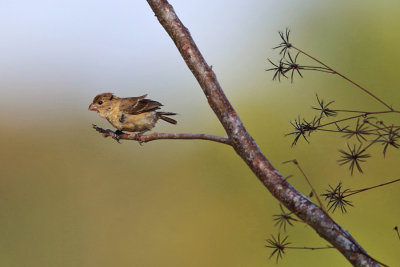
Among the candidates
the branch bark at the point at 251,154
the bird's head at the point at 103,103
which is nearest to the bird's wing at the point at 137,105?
the bird's head at the point at 103,103

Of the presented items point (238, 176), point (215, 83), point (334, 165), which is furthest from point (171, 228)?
point (215, 83)

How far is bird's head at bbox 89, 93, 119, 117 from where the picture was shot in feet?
19.0

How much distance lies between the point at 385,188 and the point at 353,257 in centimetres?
552

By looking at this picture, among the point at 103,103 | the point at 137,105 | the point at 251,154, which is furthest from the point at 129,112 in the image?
the point at 251,154

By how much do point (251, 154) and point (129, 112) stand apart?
3.37 metres

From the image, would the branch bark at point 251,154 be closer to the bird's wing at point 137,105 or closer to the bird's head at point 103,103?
the bird's wing at point 137,105

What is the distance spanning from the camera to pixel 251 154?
2.32m

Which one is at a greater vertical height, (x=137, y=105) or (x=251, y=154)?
(x=137, y=105)

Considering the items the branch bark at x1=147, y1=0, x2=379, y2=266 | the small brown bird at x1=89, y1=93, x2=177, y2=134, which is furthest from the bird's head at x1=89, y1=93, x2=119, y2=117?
the branch bark at x1=147, y1=0, x2=379, y2=266

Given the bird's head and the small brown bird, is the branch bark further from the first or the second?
the bird's head

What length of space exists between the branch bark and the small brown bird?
2.94 meters

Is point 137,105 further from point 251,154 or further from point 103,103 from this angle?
point 251,154

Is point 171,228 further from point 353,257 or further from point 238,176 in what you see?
point 353,257

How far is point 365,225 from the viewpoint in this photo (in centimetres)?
686
